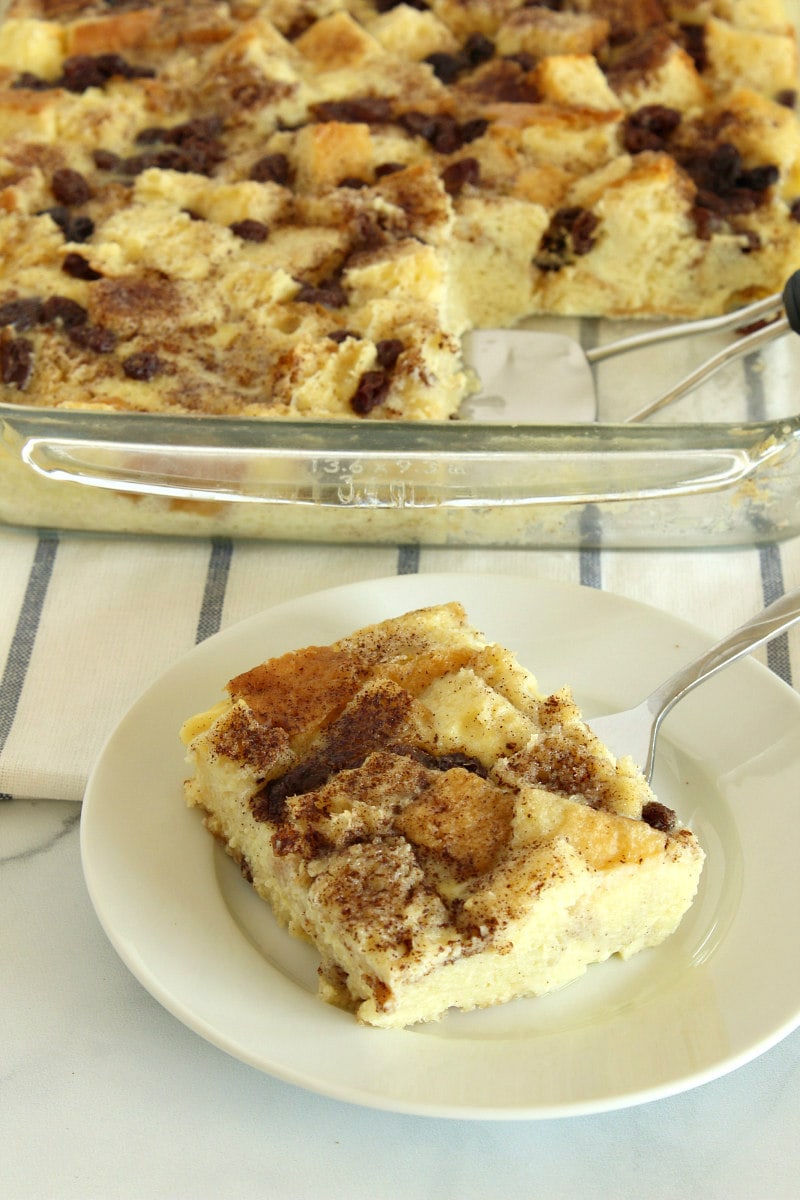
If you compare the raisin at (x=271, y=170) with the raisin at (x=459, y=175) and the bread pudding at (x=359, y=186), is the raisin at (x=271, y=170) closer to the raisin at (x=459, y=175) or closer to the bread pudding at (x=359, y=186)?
the bread pudding at (x=359, y=186)

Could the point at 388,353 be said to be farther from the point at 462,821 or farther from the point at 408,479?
the point at 462,821

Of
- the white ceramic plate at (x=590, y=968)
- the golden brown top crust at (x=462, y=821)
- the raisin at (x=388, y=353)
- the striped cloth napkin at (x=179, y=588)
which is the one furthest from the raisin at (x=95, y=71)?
the golden brown top crust at (x=462, y=821)

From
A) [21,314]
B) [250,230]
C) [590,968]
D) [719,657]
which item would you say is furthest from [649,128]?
[590,968]

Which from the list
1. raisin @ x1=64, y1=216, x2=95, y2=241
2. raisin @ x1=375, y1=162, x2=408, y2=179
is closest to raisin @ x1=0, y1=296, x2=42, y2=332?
raisin @ x1=64, y1=216, x2=95, y2=241

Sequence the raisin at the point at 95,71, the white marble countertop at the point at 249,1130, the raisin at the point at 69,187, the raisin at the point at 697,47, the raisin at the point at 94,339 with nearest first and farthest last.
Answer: the white marble countertop at the point at 249,1130, the raisin at the point at 94,339, the raisin at the point at 69,187, the raisin at the point at 95,71, the raisin at the point at 697,47

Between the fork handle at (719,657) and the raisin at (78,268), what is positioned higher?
the raisin at (78,268)

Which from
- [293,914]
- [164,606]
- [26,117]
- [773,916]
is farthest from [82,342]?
[773,916]

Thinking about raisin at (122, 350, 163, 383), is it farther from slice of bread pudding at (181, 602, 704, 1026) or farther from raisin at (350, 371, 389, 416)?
slice of bread pudding at (181, 602, 704, 1026)

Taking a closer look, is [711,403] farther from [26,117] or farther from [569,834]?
[26,117]
